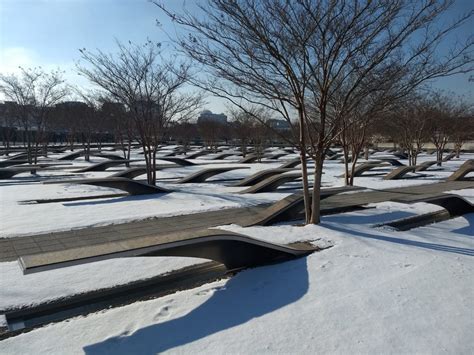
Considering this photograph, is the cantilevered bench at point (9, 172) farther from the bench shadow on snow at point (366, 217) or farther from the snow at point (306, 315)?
the snow at point (306, 315)

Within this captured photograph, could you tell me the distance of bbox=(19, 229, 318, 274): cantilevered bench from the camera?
354 cm

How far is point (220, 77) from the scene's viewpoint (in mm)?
6438

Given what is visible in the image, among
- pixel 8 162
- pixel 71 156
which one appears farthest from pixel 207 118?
pixel 8 162

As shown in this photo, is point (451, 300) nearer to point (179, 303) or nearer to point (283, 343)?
point (283, 343)

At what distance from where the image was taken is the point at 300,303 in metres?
3.69

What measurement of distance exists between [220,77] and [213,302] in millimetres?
3955

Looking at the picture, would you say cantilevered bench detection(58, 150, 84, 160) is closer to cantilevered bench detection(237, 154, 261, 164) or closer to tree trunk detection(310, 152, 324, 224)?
cantilevered bench detection(237, 154, 261, 164)

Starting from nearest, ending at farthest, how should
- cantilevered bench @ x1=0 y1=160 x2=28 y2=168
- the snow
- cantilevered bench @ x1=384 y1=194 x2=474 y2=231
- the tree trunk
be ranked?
the snow < the tree trunk < cantilevered bench @ x1=384 y1=194 x2=474 y2=231 < cantilevered bench @ x1=0 y1=160 x2=28 y2=168

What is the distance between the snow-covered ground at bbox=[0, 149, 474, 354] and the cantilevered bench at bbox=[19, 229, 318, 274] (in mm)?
266

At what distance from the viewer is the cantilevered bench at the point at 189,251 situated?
3.54 metres

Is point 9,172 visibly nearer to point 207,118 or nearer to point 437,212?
point 437,212

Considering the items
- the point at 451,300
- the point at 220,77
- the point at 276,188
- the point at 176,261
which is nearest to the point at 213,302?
the point at 176,261

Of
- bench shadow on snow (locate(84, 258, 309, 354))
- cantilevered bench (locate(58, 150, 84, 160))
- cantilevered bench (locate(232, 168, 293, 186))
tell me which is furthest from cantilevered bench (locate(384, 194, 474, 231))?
cantilevered bench (locate(58, 150, 84, 160))

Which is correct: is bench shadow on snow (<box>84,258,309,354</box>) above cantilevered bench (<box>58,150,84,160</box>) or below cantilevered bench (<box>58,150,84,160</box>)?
below
